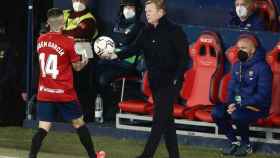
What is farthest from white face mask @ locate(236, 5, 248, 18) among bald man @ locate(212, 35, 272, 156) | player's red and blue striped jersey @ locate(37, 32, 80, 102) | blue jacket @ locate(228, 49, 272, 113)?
player's red and blue striped jersey @ locate(37, 32, 80, 102)

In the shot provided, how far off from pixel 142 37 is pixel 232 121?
1.65 meters

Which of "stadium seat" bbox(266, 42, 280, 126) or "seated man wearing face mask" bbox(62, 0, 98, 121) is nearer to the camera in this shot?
"stadium seat" bbox(266, 42, 280, 126)

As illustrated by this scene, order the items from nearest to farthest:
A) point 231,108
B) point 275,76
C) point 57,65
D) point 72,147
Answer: point 57,65 → point 231,108 → point 275,76 → point 72,147

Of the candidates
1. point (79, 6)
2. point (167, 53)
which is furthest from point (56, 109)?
point (79, 6)

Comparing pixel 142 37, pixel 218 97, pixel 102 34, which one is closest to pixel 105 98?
pixel 102 34

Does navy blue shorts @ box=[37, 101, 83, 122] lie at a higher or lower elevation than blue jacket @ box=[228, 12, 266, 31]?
lower

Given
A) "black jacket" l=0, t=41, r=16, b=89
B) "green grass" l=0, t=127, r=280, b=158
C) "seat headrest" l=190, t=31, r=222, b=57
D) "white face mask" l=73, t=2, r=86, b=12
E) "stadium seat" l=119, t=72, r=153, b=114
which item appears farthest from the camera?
"black jacket" l=0, t=41, r=16, b=89

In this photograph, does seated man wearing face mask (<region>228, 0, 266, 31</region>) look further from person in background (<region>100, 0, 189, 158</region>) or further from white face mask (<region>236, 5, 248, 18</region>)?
A: person in background (<region>100, 0, 189, 158</region>)

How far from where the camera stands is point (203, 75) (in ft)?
38.9

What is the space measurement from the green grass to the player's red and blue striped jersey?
113 cm

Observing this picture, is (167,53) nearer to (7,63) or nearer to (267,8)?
(267,8)

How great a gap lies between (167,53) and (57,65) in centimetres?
115

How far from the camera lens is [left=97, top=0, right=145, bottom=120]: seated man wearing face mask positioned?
487 inches

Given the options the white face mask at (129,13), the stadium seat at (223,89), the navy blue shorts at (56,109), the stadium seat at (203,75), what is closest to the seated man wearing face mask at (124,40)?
the white face mask at (129,13)
